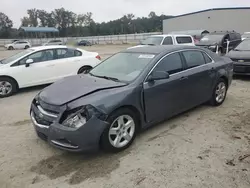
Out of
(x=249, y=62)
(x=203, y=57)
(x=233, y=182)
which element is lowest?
(x=233, y=182)

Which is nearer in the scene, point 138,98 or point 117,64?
point 138,98

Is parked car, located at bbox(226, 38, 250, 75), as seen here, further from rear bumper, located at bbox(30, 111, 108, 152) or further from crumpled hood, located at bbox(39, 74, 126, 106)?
rear bumper, located at bbox(30, 111, 108, 152)

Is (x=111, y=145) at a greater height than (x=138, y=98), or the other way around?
(x=138, y=98)

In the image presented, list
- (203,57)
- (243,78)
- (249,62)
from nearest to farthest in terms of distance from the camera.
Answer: (203,57) → (249,62) → (243,78)

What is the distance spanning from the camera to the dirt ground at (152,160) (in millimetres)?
3240

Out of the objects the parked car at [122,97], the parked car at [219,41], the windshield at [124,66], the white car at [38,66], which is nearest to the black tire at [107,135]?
the parked car at [122,97]

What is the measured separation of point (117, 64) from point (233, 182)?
2838 mm

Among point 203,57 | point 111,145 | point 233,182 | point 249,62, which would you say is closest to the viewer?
point 233,182

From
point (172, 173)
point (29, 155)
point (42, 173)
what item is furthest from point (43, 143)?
point (172, 173)

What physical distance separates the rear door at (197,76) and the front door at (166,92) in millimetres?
201

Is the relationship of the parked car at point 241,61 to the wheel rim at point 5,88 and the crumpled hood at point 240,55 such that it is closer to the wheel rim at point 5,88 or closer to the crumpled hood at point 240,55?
the crumpled hood at point 240,55

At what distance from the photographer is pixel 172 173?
3363mm

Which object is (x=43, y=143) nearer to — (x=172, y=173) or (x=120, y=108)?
(x=120, y=108)

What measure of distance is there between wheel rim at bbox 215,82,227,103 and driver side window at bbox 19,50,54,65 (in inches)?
208
